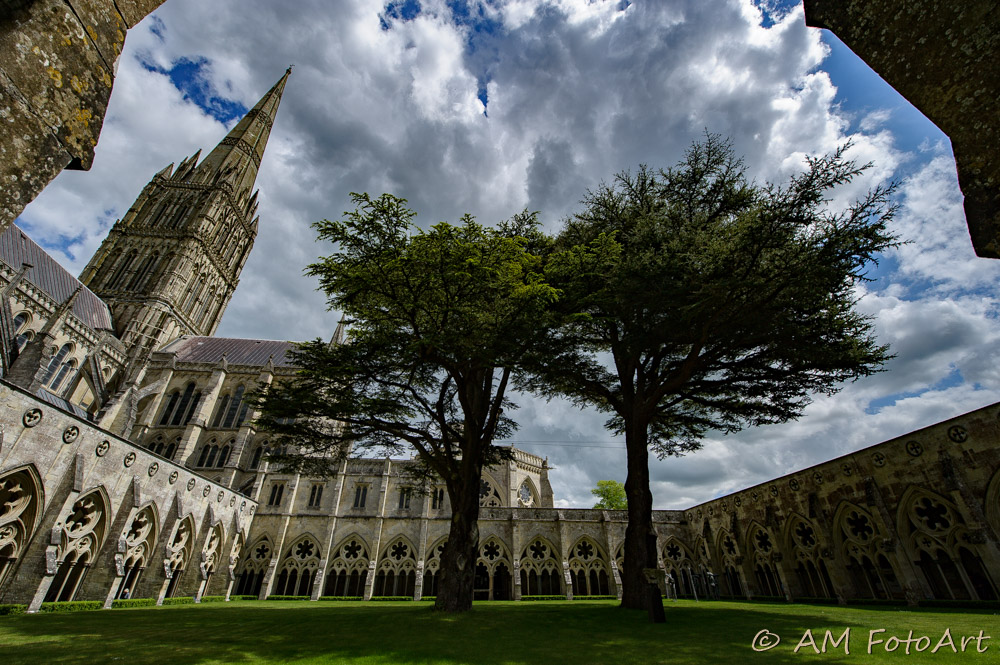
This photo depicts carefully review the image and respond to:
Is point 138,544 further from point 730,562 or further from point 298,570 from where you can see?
point 730,562

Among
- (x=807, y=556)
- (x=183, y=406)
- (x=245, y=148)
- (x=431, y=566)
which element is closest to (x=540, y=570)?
(x=431, y=566)

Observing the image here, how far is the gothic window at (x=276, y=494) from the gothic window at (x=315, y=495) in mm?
1496

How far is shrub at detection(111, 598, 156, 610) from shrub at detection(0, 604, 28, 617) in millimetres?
2953

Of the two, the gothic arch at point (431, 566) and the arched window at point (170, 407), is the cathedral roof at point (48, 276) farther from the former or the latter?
the gothic arch at point (431, 566)

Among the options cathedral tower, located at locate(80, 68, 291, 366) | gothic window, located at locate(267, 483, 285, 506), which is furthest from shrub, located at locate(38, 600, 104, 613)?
cathedral tower, located at locate(80, 68, 291, 366)

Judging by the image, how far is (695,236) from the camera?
10.0m

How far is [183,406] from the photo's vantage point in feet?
89.4

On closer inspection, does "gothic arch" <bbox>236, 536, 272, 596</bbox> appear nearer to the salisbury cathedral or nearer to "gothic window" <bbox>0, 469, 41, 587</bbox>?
the salisbury cathedral

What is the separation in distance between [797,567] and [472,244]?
15835mm

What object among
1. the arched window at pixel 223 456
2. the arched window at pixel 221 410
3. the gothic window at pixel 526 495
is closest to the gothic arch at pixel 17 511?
the arched window at pixel 223 456

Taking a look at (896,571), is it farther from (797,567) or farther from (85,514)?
(85,514)

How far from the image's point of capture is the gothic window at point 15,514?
1038cm

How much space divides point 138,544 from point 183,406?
15.2 meters

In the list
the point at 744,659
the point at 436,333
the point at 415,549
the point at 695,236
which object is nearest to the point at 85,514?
the point at 436,333
